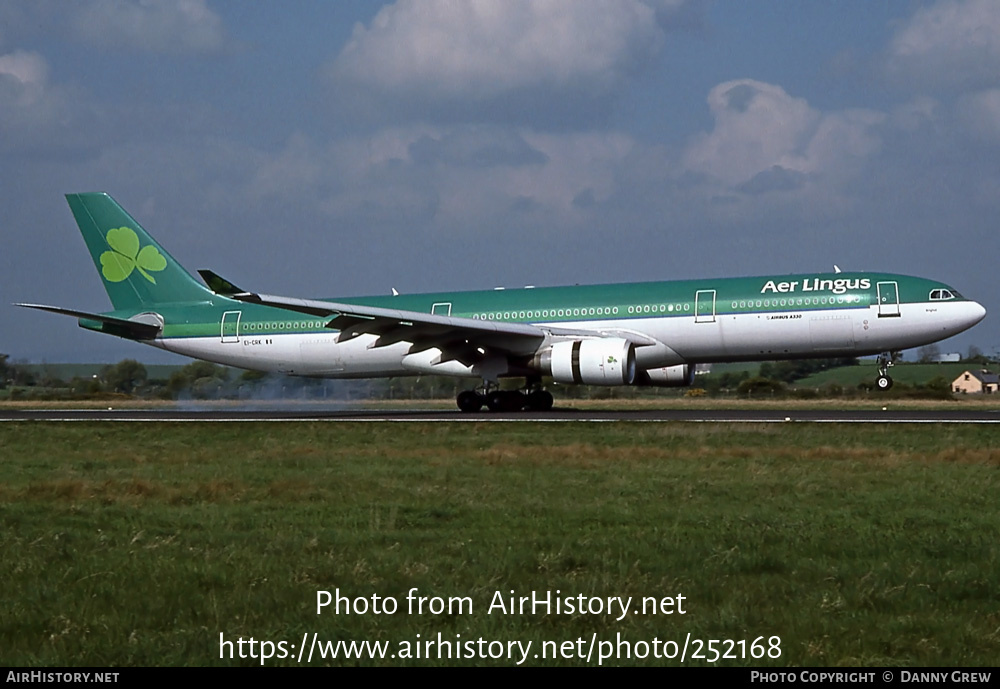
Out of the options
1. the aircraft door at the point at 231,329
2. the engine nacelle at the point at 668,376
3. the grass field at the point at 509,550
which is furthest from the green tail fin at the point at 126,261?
the grass field at the point at 509,550

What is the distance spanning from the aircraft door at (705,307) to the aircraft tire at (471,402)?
701 centimetres

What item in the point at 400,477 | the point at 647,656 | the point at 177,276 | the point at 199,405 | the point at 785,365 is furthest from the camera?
the point at 785,365

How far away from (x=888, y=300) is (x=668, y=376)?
680cm

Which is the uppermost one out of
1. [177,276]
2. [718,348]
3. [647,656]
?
[177,276]

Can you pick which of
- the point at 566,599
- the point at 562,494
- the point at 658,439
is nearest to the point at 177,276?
the point at 658,439

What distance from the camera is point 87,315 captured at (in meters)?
33.6

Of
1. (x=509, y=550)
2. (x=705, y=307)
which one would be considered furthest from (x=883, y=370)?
(x=509, y=550)

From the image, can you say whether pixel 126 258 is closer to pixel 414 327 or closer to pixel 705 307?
pixel 414 327

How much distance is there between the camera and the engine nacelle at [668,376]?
3234 cm

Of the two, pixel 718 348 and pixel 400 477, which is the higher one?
pixel 718 348

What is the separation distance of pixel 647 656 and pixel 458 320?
79.3ft

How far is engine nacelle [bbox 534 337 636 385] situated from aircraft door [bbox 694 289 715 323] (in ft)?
6.46

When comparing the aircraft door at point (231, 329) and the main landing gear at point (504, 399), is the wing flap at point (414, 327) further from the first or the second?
the aircraft door at point (231, 329)

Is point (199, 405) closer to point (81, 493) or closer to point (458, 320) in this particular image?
point (458, 320)
